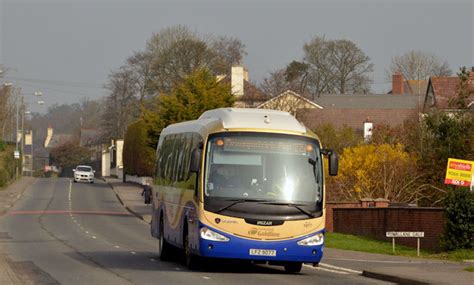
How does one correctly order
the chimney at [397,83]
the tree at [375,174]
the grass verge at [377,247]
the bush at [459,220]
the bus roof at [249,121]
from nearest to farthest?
the bus roof at [249,121]
the grass verge at [377,247]
the bush at [459,220]
the tree at [375,174]
the chimney at [397,83]

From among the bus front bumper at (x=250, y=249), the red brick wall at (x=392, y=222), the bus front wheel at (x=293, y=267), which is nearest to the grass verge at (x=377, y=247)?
the red brick wall at (x=392, y=222)

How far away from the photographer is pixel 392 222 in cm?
3541

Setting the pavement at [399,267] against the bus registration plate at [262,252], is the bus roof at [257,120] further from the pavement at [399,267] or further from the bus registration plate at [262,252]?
the pavement at [399,267]

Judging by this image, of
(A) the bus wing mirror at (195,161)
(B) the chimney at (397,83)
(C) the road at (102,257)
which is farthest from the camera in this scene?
(B) the chimney at (397,83)

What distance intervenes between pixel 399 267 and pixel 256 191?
13.5ft

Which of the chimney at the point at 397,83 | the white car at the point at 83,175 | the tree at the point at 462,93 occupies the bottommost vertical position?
the white car at the point at 83,175

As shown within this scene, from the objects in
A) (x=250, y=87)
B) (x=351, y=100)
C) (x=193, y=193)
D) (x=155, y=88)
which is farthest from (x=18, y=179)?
(x=193, y=193)

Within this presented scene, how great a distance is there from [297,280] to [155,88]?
75.7 metres

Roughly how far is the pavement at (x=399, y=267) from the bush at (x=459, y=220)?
6.29ft

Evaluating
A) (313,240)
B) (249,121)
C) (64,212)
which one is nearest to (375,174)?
(64,212)

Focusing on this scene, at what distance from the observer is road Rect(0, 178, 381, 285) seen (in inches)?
748

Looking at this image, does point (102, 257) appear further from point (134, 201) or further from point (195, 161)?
point (134, 201)

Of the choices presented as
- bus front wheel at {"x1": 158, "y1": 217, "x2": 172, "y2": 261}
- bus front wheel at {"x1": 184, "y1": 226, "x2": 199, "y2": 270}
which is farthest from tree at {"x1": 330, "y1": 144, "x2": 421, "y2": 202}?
bus front wheel at {"x1": 184, "y1": 226, "x2": 199, "y2": 270}

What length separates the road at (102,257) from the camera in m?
19.0
